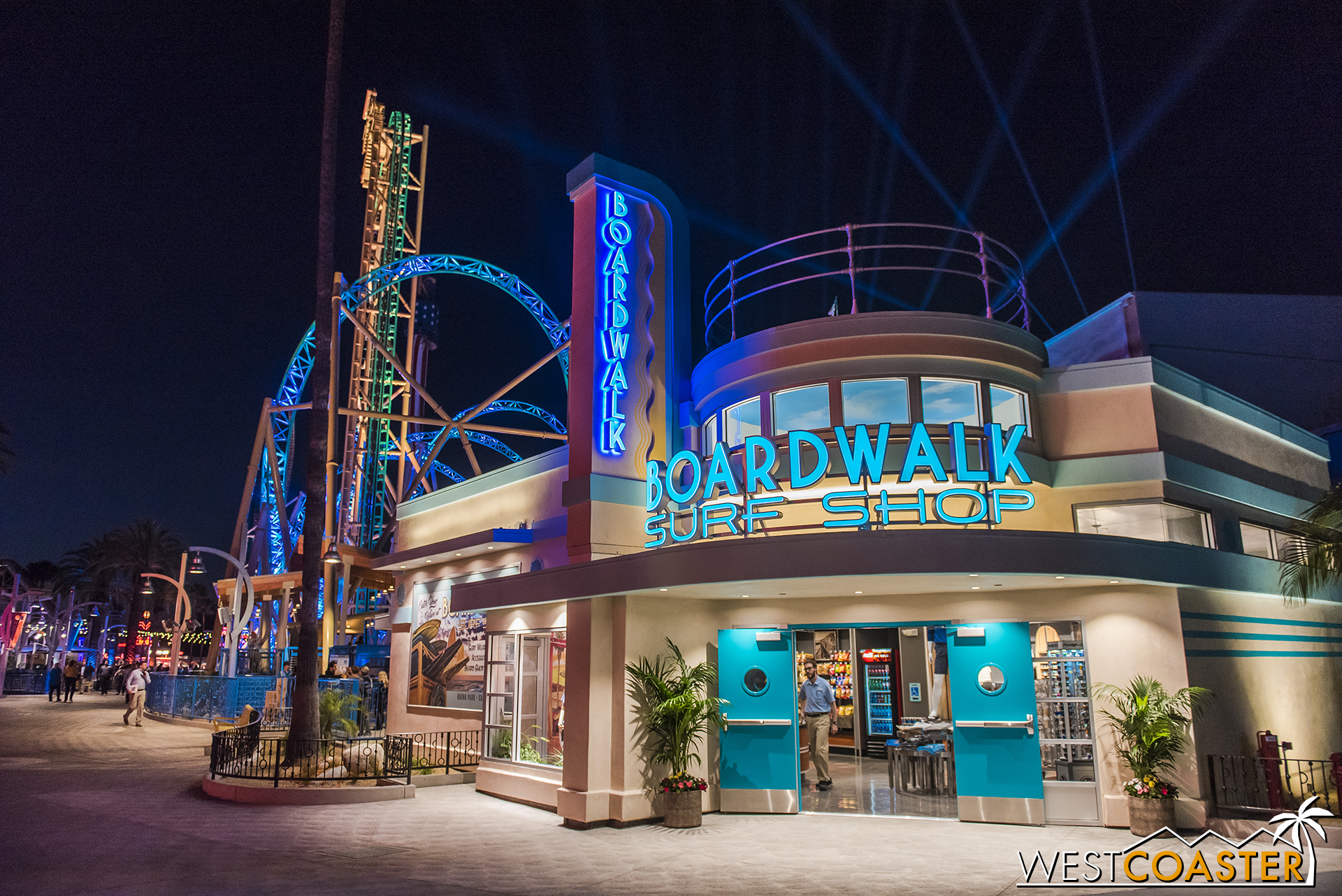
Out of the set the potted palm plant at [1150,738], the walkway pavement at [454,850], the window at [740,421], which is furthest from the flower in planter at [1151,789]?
the window at [740,421]

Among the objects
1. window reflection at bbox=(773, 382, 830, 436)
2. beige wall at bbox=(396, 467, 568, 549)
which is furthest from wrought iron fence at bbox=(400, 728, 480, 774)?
window reflection at bbox=(773, 382, 830, 436)

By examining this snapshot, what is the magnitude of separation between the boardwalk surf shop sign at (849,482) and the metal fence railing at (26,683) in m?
55.1

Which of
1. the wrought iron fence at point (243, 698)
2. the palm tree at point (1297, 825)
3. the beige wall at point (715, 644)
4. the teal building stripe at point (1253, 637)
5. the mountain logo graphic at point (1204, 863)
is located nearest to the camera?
the mountain logo graphic at point (1204, 863)

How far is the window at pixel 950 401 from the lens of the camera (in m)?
14.8

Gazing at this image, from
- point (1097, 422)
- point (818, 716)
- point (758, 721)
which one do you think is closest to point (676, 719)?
point (758, 721)

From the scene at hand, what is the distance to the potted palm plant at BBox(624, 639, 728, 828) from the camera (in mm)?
13188

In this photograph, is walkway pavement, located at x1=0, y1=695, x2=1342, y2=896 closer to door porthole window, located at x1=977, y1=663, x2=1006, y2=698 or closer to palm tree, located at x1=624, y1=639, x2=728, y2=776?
palm tree, located at x1=624, y1=639, x2=728, y2=776

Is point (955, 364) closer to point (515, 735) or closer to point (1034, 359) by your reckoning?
point (1034, 359)

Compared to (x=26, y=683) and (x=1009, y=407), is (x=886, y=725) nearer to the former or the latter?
(x=1009, y=407)

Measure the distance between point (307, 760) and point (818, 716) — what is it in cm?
932

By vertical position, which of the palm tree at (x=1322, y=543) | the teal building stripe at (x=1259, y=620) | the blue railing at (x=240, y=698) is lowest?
the blue railing at (x=240, y=698)

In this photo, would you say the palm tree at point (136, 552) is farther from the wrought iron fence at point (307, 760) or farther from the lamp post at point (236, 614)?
the wrought iron fence at point (307, 760)

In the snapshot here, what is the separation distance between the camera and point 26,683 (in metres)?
53.5

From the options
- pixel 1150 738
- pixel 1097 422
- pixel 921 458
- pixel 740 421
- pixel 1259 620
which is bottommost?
pixel 1150 738
